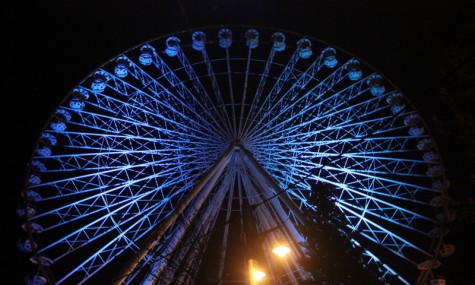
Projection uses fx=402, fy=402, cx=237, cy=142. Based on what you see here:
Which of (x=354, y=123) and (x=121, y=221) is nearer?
(x=121, y=221)

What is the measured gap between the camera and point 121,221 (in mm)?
14453

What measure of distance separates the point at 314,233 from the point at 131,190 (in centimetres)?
860

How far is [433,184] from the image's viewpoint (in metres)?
15.4

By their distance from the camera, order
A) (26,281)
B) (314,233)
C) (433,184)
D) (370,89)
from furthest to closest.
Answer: (370,89), (433,184), (26,281), (314,233)

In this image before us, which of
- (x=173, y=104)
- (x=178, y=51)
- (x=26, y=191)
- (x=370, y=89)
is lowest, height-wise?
(x=370, y=89)

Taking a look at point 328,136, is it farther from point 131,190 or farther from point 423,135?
point 131,190

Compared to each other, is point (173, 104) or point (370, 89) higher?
point (173, 104)

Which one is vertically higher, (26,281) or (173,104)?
(173,104)

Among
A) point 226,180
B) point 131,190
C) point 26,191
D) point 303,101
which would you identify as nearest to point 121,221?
point 131,190

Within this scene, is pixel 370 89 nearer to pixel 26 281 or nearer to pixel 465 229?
pixel 465 229

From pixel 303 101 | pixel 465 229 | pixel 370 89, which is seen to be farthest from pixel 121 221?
pixel 465 229

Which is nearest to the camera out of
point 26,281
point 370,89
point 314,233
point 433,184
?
point 314,233

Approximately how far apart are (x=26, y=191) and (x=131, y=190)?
368 centimetres

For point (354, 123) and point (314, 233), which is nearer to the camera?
point (314, 233)
